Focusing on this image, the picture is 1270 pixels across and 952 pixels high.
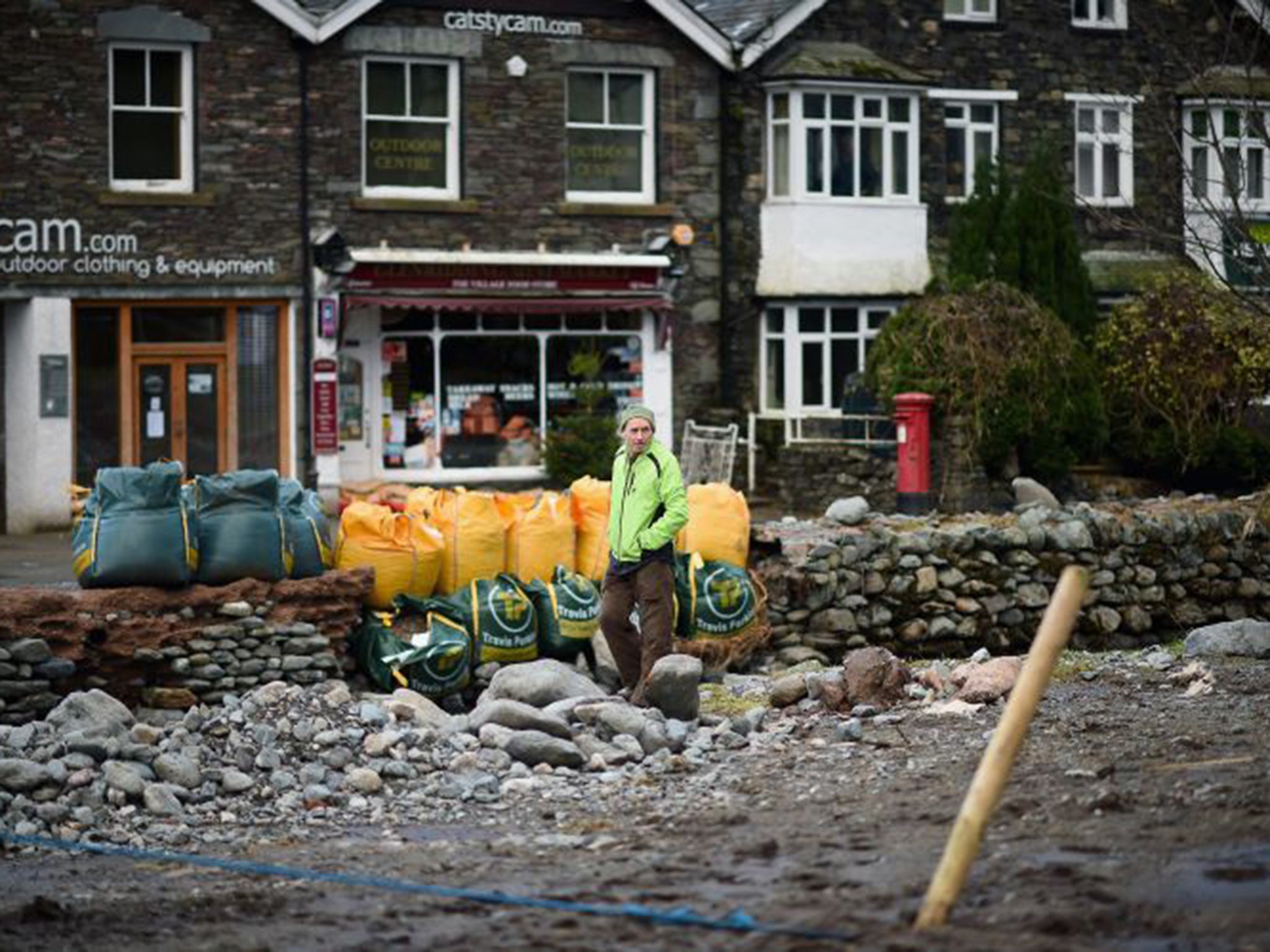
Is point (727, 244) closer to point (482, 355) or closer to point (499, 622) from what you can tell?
point (482, 355)

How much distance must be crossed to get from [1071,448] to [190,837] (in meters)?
19.6

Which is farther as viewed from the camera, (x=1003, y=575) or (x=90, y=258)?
(x=90, y=258)

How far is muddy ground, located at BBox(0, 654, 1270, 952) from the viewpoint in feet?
28.7

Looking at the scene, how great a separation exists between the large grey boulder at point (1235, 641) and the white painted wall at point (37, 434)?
1515 cm

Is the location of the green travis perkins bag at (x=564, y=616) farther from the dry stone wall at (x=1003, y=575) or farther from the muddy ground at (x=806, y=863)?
the muddy ground at (x=806, y=863)

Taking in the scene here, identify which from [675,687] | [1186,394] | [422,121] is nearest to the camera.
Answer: [675,687]

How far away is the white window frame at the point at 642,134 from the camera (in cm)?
3209

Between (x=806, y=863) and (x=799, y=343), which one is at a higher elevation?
(x=799, y=343)

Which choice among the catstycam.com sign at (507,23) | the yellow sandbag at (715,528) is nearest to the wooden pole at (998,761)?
the yellow sandbag at (715,528)

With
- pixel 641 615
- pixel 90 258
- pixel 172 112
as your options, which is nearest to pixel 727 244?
pixel 172 112

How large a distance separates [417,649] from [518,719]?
249 centimetres

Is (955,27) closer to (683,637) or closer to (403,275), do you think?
(403,275)

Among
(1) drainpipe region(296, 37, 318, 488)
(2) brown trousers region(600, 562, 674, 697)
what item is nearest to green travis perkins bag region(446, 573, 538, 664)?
(2) brown trousers region(600, 562, 674, 697)

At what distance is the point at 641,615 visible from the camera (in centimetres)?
1544
